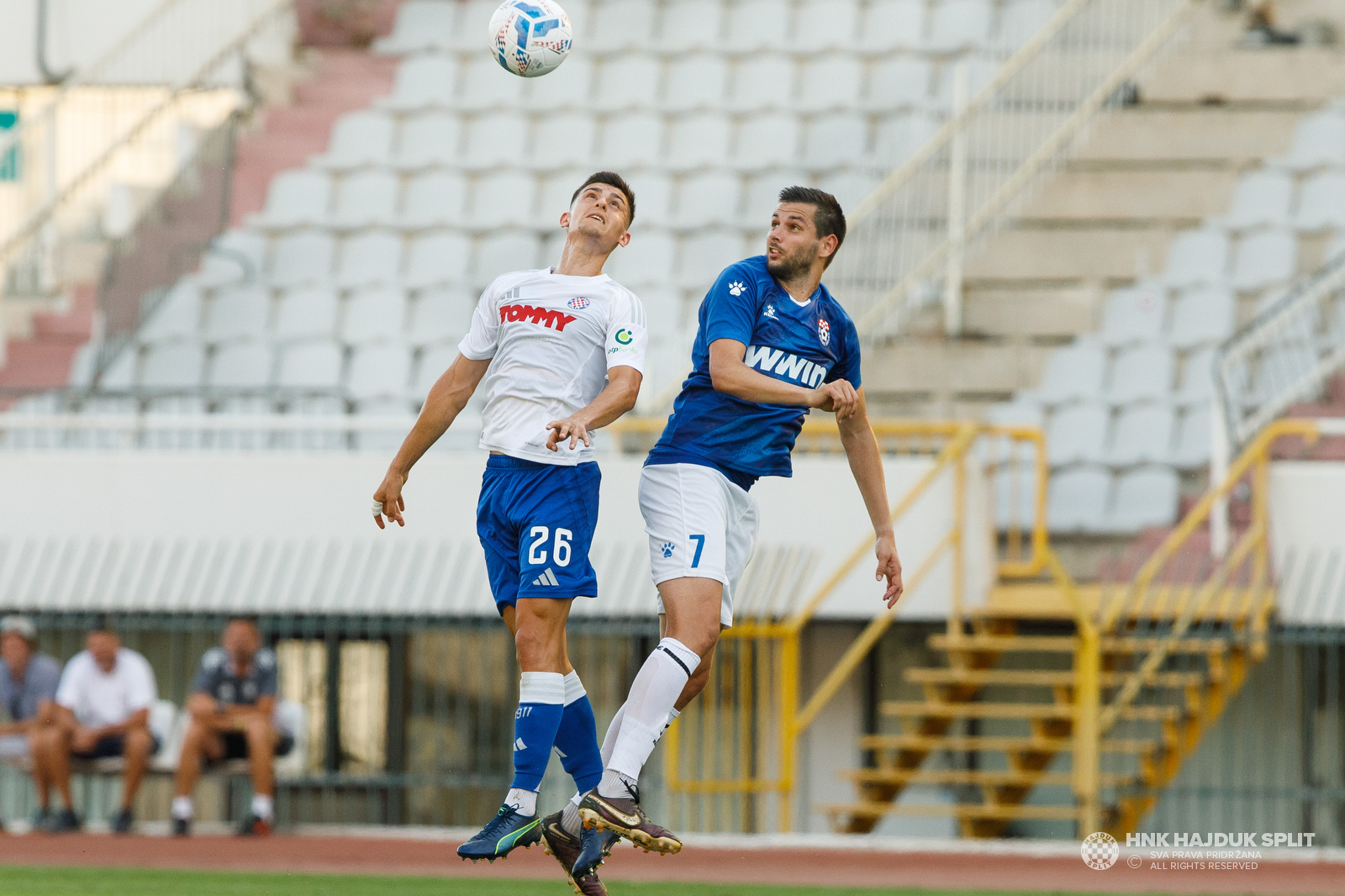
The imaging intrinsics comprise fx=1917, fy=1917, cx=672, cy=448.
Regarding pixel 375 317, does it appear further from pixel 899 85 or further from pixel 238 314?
pixel 899 85

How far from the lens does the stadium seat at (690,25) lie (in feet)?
56.5

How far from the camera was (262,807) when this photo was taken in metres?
11.4

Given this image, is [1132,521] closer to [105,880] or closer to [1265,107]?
[1265,107]

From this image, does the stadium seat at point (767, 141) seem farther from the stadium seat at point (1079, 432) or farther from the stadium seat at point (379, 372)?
the stadium seat at point (1079, 432)

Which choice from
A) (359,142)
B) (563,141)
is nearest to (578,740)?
(563,141)

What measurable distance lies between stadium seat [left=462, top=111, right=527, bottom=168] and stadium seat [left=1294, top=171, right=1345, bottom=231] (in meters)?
6.29

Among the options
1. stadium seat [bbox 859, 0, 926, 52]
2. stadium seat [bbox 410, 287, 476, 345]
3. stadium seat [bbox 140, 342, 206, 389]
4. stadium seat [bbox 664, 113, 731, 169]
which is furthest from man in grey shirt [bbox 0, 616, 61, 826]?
stadium seat [bbox 859, 0, 926, 52]

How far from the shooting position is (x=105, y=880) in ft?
26.7

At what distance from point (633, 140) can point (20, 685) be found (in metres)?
6.80

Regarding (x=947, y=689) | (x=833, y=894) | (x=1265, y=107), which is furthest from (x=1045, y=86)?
(x=833, y=894)

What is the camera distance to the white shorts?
19.9ft

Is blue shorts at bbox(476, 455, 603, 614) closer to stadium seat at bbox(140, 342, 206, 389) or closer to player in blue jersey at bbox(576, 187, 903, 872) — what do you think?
player in blue jersey at bbox(576, 187, 903, 872)

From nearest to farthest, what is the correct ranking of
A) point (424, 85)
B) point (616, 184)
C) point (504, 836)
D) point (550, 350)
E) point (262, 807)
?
point (504, 836), point (550, 350), point (616, 184), point (262, 807), point (424, 85)

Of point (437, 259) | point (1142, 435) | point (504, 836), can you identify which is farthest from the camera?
point (437, 259)
